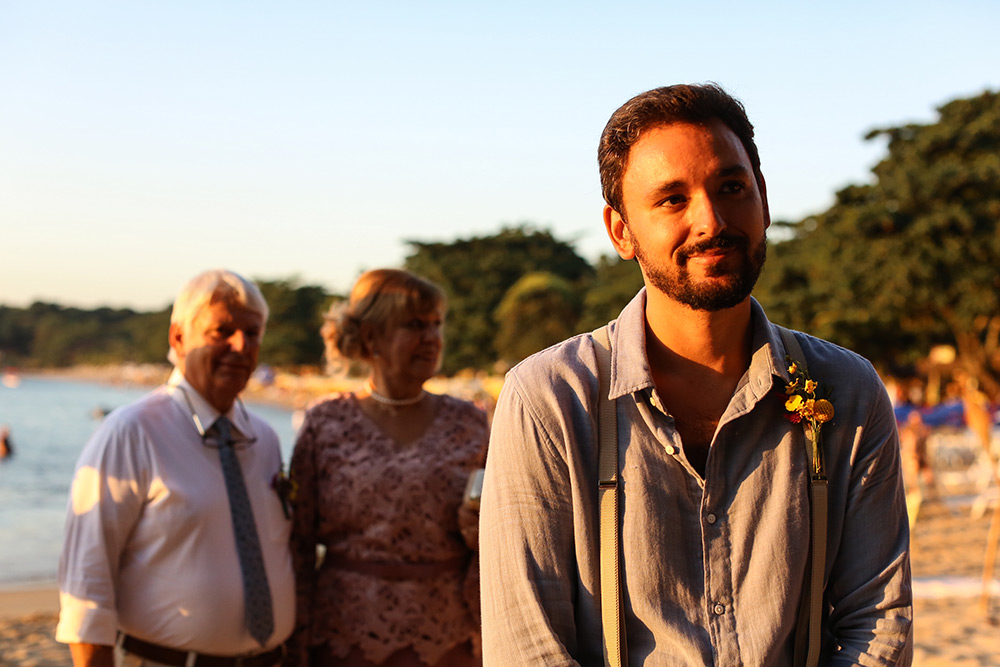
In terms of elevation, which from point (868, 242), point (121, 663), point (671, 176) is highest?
point (868, 242)

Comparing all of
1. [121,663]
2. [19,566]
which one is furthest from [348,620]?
[19,566]

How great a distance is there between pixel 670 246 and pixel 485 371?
46.3 meters

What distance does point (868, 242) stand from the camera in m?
22.7

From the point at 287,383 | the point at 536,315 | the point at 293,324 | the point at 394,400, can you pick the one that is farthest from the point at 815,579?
the point at 287,383

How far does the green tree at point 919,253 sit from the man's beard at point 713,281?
21.6 metres

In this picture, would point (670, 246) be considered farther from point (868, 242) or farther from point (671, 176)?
point (868, 242)

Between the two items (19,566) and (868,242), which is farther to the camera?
(868,242)

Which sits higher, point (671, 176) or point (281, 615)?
point (671, 176)

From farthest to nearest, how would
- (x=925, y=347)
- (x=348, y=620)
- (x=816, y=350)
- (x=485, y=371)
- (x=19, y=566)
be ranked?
(x=485, y=371)
(x=925, y=347)
(x=19, y=566)
(x=348, y=620)
(x=816, y=350)

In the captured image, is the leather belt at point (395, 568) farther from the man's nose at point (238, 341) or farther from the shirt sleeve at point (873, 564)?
the shirt sleeve at point (873, 564)

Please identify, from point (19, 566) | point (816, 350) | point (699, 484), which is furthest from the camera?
point (19, 566)

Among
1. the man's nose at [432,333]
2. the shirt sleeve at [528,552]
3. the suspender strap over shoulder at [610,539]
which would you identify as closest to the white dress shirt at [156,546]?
the man's nose at [432,333]

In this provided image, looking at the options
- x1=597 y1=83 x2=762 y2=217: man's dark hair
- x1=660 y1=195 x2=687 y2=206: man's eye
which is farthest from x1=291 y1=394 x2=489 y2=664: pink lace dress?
x1=660 y1=195 x2=687 y2=206: man's eye

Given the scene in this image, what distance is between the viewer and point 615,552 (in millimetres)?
1608
